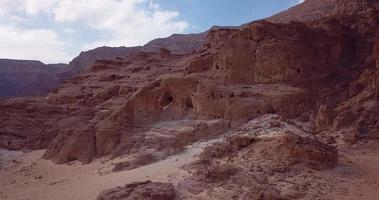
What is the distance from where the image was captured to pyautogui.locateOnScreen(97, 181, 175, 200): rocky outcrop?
45.2ft

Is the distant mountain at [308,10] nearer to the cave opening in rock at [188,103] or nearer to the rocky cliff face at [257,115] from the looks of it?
the rocky cliff face at [257,115]

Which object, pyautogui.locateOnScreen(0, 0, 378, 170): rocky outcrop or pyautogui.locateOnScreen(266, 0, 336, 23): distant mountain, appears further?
pyautogui.locateOnScreen(266, 0, 336, 23): distant mountain

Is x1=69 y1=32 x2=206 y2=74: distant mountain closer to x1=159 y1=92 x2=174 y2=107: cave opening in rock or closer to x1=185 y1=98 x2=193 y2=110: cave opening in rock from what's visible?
x1=159 y1=92 x2=174 y2=107: cave opening in rock

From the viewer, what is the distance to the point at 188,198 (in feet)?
46.6

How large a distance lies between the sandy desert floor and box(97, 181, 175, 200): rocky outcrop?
1.03 meters

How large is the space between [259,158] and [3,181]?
11.8m

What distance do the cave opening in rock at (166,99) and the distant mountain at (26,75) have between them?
226 ft

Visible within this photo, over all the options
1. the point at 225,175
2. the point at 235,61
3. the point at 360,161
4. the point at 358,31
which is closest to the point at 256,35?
the point at 235,61

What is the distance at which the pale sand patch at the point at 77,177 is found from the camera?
1658 cm

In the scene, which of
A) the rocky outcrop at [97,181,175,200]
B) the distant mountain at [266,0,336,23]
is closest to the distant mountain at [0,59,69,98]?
the distant mountain at [266,0,336,23]

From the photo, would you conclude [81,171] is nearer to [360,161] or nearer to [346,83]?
[360,161]

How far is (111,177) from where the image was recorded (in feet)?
59.5

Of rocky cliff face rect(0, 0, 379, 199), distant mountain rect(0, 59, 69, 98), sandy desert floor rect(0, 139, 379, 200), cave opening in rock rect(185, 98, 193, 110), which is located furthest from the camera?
distant mountain rect(0, 59, 69, 98)

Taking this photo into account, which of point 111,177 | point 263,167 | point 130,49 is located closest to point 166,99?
point 111,177
